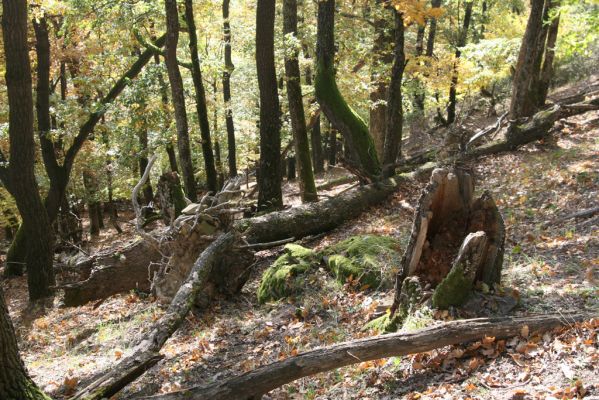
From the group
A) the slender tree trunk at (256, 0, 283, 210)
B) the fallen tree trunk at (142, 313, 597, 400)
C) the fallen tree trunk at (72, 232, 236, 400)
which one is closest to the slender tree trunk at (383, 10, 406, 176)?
the slender tree trunk at (256, 0, 283, 210)

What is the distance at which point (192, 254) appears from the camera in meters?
8.68

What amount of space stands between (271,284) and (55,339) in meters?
3.80

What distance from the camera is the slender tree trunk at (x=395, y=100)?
1162 centimetres

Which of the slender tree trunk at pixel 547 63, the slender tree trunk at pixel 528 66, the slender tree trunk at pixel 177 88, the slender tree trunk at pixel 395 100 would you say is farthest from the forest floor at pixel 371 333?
the slender tree trunk at pixel 177 88

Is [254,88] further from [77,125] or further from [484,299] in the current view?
[484,299]

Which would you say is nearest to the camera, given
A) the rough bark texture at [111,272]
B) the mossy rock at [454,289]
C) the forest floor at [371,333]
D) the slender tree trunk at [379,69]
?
the forest floor at [371,333]

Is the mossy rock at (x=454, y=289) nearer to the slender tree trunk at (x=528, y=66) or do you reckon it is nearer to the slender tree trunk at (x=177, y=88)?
the slender tree trunk at (x=177, y=88)

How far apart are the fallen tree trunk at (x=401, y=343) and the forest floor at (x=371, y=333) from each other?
0.43ft

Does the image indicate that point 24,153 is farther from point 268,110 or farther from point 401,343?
point 401,343

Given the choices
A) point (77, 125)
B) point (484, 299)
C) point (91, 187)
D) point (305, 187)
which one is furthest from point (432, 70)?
point (91, 187)

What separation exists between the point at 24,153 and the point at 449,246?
28.7ft

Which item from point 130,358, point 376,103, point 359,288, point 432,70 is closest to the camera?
point 130,358

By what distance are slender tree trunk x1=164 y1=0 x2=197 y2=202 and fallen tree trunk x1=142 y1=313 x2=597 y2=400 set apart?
30.1 ft

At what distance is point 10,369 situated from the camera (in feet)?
12.8
